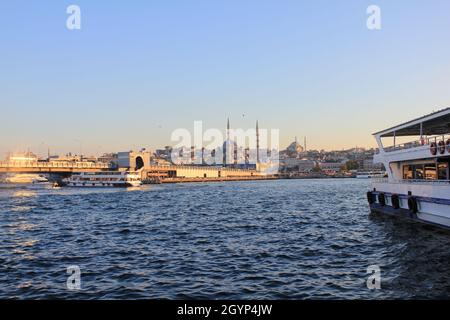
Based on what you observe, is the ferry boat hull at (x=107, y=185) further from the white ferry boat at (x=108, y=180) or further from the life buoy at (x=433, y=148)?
the life buoy at (x=433, y=148)

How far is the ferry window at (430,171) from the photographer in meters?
30.1

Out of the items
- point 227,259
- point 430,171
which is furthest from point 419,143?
point 227,259

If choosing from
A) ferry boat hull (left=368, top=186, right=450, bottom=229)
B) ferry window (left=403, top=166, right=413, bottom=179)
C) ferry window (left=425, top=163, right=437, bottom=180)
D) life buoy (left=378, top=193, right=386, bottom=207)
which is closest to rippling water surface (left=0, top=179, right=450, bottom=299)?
ferry boat hull (left=368, top=186, right=450, bottom=229)

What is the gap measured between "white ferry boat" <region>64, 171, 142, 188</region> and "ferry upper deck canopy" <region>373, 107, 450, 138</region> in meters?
108

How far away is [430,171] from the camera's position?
1205 inches

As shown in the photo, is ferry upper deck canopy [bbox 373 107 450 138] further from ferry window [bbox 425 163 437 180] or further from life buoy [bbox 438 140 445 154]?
ferry window [bbox 425 163 437 180]

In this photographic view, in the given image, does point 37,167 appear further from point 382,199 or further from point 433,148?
point 433,148

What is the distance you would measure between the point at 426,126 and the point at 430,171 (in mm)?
4996

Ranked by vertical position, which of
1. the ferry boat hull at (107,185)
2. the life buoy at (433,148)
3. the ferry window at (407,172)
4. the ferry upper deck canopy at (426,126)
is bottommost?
the ferry boat hull at (107,185)

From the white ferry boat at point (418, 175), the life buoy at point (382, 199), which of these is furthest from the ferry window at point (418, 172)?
the life buoy at point (382, 199)

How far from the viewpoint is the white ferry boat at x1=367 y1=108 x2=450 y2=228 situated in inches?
1002

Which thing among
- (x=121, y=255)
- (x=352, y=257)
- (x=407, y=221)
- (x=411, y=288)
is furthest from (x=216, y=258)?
(x=407, y=221)

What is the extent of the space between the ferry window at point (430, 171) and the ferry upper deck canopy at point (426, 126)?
2.49 metres

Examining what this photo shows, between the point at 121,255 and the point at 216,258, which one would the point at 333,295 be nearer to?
the point at 216,258
